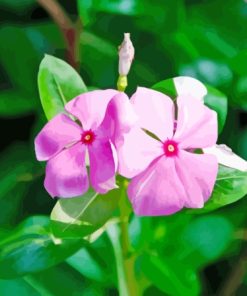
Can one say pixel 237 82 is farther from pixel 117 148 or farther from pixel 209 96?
pixel 117 148

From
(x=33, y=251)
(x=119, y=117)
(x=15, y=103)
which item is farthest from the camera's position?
(x=15, y=103)

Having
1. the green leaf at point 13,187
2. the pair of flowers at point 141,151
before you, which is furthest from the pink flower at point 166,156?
the green leaf at point 13,187

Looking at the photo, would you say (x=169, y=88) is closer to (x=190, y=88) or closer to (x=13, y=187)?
(x=190, y=88)

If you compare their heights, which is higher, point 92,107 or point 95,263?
point 92,107

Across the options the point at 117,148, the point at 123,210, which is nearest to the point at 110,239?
Result: the point at 123,210

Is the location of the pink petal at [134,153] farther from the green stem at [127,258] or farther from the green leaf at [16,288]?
the green leaf at [16,288]

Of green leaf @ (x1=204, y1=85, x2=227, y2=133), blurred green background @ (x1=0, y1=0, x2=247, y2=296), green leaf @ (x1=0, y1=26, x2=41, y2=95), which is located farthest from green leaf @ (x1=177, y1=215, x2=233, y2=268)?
green leaf @ (x1=0, y1=26, x2=41, y2=95)

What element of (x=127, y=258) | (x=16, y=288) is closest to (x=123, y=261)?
(x=127, y=258)

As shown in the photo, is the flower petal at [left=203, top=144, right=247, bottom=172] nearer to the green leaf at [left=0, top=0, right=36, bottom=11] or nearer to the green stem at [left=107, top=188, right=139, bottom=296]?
the green stem at [left=107, top=188, right=139, bottom=296]
